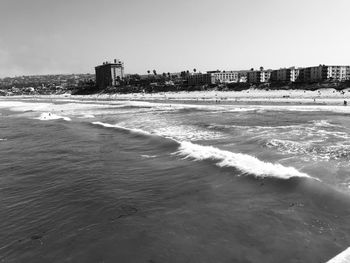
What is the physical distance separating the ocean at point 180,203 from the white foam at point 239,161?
4cm

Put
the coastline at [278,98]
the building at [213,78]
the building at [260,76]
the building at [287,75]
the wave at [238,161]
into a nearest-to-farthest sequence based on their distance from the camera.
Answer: the wave at [238,161]
the coastline at [278,98]
the building at [287,75]
the building at [260,76]
the building at [213,78]

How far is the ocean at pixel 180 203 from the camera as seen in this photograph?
27.2ft

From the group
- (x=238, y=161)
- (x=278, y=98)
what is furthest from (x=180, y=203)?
(x=278, y=98)

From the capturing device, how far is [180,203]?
11312mm

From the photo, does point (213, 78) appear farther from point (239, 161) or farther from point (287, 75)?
point (239, 161)

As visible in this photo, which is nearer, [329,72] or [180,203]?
[180,203]

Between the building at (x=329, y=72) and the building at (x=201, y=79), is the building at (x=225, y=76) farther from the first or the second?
the building at (x=329, y=72)

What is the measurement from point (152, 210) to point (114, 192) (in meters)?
2.52

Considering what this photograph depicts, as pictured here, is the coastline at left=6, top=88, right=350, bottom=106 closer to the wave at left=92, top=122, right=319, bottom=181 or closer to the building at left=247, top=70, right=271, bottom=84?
the wave at left=92, top=122, right=319, bottom=181

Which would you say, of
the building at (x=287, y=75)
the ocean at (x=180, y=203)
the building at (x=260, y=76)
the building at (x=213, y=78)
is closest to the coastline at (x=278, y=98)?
the building at (x=287, y=75)

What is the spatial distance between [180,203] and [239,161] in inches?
228

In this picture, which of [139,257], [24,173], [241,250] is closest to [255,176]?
[241,250]

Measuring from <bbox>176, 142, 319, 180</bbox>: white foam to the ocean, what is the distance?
4 cm

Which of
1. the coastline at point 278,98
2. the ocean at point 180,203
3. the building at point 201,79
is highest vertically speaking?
the building at point 201,79
